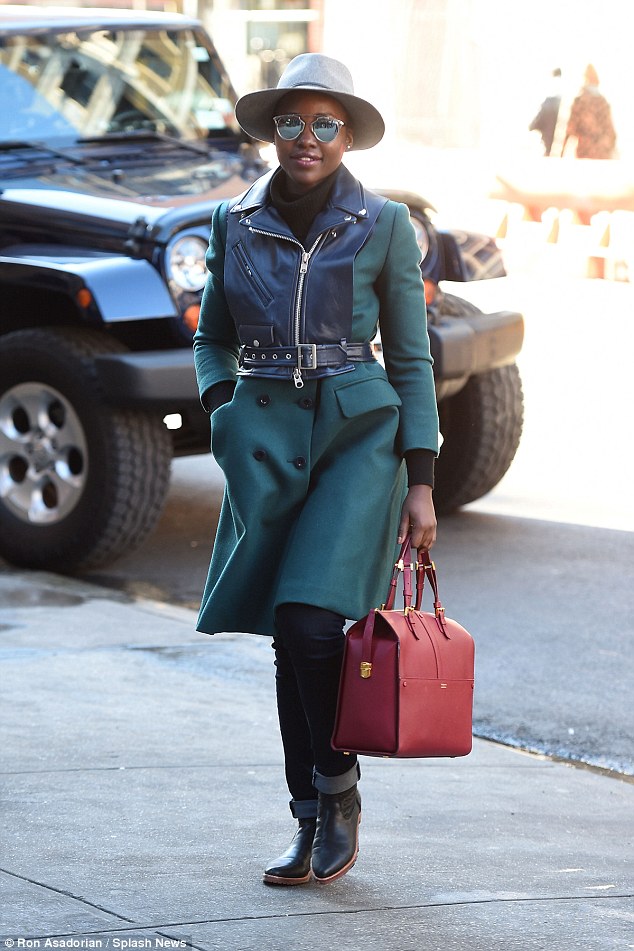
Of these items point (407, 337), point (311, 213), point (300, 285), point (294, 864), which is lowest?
point (294, 864)

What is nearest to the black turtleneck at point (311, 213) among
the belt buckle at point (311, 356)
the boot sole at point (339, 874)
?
the belt buckle at point (311, 356)

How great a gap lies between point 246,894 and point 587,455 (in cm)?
690

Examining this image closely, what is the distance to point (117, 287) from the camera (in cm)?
738

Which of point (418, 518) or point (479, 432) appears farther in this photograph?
point (479, 432)

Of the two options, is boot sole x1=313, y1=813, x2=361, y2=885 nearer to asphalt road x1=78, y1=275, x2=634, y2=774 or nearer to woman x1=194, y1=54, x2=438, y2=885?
woman x1=194, y1=54, x2=438, y2=885

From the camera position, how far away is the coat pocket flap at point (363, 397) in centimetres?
385

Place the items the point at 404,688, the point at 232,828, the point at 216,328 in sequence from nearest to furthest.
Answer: the point at 404,688
the point at 216,328
the point at 232,828

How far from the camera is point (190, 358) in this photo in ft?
24.2

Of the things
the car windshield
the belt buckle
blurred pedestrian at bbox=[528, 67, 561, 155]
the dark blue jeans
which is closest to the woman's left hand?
the dark blue jeans

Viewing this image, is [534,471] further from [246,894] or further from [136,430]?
[246,894]

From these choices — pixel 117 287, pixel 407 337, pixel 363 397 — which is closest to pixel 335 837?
pixel 363 397

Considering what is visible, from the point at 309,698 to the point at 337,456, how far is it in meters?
0.52

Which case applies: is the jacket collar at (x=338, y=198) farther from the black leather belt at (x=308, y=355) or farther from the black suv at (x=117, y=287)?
the black suv at (x=117, y=287)

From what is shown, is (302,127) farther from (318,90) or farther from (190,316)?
(190,316)
